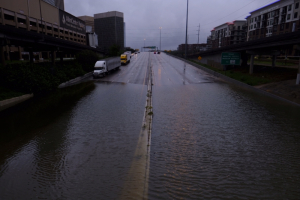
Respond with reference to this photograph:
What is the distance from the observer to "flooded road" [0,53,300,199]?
Result: 24.6 ft

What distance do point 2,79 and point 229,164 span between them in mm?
25357

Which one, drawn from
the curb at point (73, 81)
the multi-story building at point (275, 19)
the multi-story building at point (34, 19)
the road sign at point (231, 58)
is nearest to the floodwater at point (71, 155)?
the curb at point (73, 81)

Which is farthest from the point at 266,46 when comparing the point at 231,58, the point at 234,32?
the point at 234,32

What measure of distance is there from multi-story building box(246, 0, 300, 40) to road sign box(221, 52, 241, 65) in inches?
1447

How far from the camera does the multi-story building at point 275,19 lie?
226 feet

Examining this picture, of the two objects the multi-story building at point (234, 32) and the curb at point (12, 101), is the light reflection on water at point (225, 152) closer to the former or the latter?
the curb at point (12, 101)

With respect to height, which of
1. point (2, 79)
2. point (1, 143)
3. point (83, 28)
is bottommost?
point (1, 143)

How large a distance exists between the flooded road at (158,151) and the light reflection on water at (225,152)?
35 mm

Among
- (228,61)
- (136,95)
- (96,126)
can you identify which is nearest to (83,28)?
(228,61)

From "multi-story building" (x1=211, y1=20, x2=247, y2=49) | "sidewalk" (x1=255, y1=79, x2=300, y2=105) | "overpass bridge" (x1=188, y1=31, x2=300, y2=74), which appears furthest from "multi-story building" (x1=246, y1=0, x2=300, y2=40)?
"sidewalk" (x1=255, y1=79, x2=300, y2=105)

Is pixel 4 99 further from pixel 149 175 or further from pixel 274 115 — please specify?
pixel 274 115

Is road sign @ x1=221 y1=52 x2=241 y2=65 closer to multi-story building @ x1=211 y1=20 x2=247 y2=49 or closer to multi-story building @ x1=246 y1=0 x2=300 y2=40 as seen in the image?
multi-story building @ x1=246 y1=0 x2=300 y2=40

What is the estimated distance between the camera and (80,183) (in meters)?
7.79

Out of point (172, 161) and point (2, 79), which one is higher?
point (2, 79)
